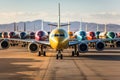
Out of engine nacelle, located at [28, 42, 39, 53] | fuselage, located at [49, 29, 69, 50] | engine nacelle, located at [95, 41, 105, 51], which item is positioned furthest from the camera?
engine nacelle, located at [95, 41, 105, 51]

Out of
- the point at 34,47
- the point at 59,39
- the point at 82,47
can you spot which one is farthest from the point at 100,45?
the point at 34,47

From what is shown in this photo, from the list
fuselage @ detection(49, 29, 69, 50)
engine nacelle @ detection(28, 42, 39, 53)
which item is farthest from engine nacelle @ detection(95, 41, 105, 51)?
engine nacelle @ detection(28, 42, 39, 53)

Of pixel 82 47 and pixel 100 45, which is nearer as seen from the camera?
pixel 82 47

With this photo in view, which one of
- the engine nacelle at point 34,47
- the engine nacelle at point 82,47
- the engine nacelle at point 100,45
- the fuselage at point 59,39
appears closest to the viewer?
the fuselage at point 59,39

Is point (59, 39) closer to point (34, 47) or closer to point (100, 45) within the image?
point (34, 47)

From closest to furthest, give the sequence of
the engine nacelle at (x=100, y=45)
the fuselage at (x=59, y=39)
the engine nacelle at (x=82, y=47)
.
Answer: the fuselage at (x=59, y=39) → the engine nacelle at (x=82, y=47) → the engine nacelle at (x=100, y=45)

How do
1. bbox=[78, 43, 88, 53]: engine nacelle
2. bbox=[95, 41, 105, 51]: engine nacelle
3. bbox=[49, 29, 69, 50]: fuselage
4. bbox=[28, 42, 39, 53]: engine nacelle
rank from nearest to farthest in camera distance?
bbox=[49, 29, 69, 50]: fuselage, bbox=[28, 42, 39, 53]: engine nacelle, bbox=[78, 43, 88, 53]: engine nacelle, bbox=[95, 41, 105, 51]: engine nacelle

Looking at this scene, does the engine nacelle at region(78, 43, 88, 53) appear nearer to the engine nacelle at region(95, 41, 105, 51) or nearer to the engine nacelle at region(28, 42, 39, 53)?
the engine nacelle at region(95, 41, 105, 51)

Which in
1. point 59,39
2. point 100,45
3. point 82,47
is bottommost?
point 82,47

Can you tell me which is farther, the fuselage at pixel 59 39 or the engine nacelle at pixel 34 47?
the engine nacelle at pixel 34 47

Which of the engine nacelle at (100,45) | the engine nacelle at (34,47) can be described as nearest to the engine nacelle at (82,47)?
the engine nacelle at (100,45)

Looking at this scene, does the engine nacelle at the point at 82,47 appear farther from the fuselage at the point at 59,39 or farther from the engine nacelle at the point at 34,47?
the engine nacelle at the point at 34,47

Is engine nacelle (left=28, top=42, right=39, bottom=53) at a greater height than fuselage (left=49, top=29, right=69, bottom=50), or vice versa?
fuselage (left=49, top=29, right=69, bottom=50)

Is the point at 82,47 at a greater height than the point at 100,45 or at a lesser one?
lesser
